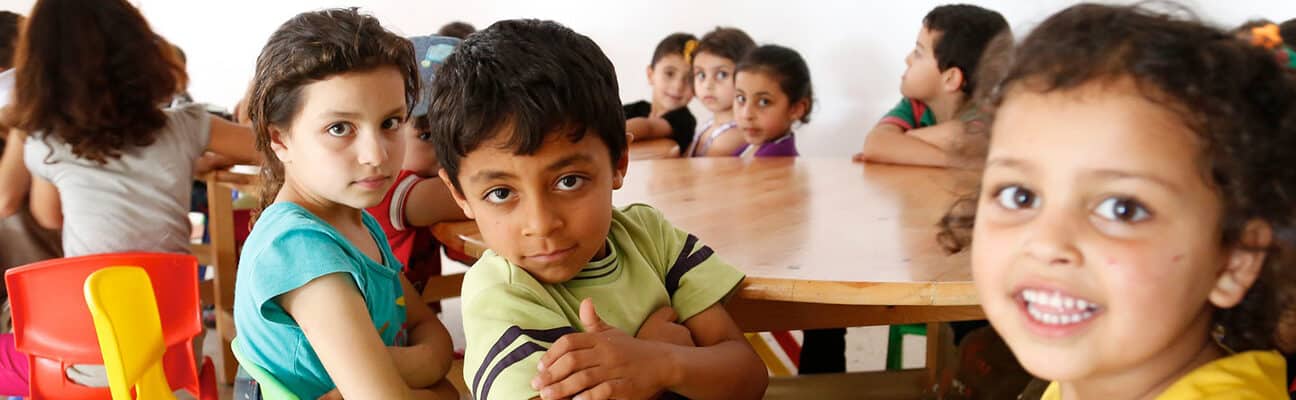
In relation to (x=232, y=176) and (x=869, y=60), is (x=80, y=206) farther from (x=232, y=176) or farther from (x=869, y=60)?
(x=869, y=60)

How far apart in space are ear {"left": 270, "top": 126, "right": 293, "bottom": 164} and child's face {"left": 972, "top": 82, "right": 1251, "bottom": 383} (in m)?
0.98

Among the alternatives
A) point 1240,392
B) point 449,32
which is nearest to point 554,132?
point 1240,392

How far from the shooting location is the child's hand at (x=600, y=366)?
1.02 m

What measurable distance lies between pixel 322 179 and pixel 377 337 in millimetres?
252

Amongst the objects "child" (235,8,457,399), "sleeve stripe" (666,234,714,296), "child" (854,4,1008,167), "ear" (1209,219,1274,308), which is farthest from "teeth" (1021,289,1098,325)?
"child" (854,4,1008,167)

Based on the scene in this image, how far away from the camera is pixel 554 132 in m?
1.11

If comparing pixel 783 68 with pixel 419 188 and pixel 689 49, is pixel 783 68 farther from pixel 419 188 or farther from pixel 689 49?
pixel 419 188

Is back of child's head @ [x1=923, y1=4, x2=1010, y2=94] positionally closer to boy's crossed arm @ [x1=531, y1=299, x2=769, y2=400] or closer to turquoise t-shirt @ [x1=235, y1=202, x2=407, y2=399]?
boy's crossed arm @ [x1=531, y1=299, x2=769, y2=400]

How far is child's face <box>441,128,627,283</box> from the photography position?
43.7 inches

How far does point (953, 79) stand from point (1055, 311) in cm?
211

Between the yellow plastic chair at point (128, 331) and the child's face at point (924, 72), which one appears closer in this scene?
the yellow plastic chair at point (128, 331)

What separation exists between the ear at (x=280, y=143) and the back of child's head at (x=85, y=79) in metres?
1.03

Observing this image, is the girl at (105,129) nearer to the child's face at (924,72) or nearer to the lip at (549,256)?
the lip at (549,256)

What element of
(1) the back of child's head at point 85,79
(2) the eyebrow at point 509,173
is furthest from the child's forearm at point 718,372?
(1) the back of child's head at point 85,79
